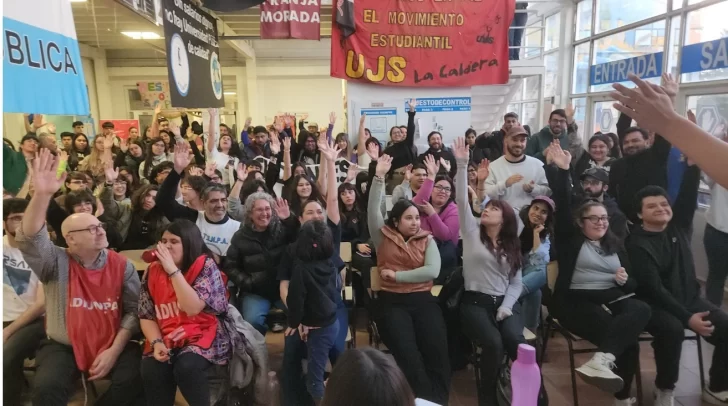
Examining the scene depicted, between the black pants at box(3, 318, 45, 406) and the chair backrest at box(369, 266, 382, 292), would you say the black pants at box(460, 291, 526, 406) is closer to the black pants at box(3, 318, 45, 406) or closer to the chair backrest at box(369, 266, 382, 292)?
the chair backrest at box(369, 266, 382, 292)

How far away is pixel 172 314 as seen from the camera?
2.39m

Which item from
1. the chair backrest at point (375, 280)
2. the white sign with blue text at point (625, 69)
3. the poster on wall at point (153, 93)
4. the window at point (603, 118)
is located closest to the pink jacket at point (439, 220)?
the chair backrest at point (375, 280)

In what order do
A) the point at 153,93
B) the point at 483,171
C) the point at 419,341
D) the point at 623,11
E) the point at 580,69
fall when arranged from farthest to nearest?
the point at 153,93 < the point at 580,69 < the point at 623,11 < the point at 483,171 < the point at 419,341

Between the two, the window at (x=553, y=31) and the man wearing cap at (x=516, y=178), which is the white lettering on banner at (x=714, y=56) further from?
the window at (x=553, y=31)

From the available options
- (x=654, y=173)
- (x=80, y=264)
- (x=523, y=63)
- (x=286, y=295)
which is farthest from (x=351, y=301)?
(x=523, y=63)

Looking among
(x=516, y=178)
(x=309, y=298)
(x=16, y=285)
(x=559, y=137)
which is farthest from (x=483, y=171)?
(x=16, y=285)

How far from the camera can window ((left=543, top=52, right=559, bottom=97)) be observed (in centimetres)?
883

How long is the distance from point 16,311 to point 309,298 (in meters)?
1.75

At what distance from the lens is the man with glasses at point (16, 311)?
2.44 meters

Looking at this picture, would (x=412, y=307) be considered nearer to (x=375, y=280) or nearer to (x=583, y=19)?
(x=375, y=280)

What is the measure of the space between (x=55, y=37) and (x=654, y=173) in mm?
4308

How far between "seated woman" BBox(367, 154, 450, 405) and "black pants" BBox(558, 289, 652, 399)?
0.85 metres

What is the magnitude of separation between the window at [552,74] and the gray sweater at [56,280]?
8.52 m

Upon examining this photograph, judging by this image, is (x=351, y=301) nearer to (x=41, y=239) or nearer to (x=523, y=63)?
(x=41, y=239)
